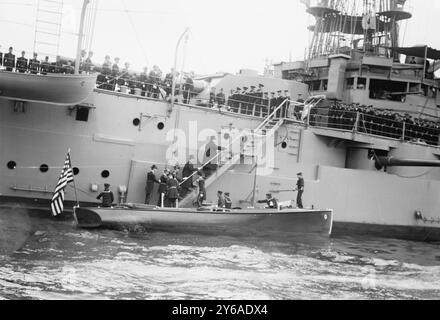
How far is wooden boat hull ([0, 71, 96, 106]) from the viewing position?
1377 cm

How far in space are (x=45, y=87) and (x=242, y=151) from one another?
6.66m

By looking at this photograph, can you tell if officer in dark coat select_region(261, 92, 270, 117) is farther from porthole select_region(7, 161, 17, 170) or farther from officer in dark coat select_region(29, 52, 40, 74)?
porthole select_region(7, 161, 17, 170)

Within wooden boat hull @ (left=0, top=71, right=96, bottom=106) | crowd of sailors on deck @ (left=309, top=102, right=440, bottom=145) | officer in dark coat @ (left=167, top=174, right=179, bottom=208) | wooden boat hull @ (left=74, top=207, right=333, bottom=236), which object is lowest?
wooden boat hull @ (left=74, top=207, right=333, bottom=236)

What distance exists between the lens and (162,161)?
55.7 feet

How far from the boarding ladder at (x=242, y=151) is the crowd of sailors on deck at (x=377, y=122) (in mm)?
1733

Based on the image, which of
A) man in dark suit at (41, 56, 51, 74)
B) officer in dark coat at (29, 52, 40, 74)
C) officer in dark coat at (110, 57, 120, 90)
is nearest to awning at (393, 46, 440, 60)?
officer in dark coat at (110, 57, 120, 90)

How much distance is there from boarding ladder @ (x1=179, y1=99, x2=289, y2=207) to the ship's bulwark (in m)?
0.39

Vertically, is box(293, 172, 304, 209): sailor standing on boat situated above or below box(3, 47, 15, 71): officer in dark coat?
below

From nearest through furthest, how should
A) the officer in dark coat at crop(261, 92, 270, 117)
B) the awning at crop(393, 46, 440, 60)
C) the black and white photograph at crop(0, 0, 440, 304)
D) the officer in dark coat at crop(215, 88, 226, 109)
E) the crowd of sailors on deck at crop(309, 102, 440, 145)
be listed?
the black and white photograph at crop(0, 0, 440, 304), the officer in dark coat at crop(215, 88, 226, 109), the crowd of sailors on deck at crop(309, 102, 440, 145), the officer in dark coat at crop(261, 92, 270, 117), the awning at crop(393, 46, 440, 60)

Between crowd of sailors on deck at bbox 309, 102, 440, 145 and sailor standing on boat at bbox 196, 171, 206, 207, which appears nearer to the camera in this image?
sailor standing on boat at bbox 196, 171, 206, 207

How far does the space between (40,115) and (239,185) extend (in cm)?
687

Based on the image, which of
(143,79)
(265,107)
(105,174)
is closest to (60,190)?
(105,174)

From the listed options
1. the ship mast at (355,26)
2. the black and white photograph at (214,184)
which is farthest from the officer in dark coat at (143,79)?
the ship mast at (355,26)
